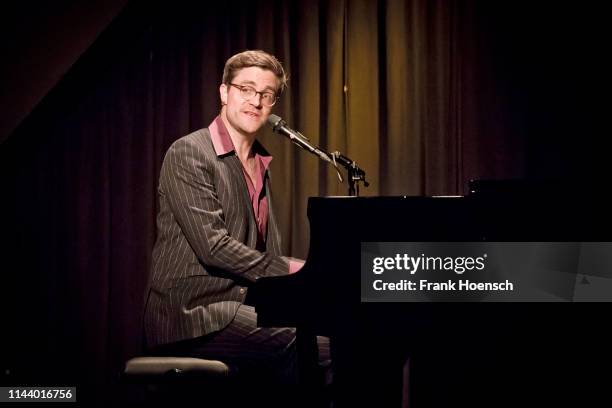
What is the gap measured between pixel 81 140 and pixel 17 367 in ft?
4.22

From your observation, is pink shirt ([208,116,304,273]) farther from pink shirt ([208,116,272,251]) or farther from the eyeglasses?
the eyeglasses

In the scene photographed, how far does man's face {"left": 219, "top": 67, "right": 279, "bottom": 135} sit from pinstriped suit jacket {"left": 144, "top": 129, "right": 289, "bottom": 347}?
0.16m

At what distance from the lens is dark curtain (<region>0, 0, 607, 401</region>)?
3.38 meters

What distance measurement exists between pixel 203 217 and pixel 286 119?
1.34 m

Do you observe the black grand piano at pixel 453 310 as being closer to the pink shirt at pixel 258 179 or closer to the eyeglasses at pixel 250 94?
the pink shirt at pixel 258 179

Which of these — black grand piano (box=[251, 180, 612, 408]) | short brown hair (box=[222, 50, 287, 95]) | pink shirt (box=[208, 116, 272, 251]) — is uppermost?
short brown hair (box=[222, 50, 287, 95])

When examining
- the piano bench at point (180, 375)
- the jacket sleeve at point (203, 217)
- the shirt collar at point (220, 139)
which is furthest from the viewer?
the shirt collar at point (220, 139)

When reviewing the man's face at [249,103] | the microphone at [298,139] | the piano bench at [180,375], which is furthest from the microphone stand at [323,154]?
the piano bench at [180,375]

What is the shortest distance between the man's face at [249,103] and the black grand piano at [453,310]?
762mm

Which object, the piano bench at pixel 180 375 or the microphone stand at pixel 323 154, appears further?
the microphone stand at pixel 323 154

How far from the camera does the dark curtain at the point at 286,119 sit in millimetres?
3377

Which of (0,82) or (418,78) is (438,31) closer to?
(418,78)

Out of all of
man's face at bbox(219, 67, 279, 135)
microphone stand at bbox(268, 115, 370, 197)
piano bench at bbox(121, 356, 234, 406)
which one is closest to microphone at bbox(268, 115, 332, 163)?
microphone stand at bbox(268, 115, 370, 197)

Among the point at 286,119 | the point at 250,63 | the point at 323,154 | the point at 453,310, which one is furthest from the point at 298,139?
the point at 286,119
